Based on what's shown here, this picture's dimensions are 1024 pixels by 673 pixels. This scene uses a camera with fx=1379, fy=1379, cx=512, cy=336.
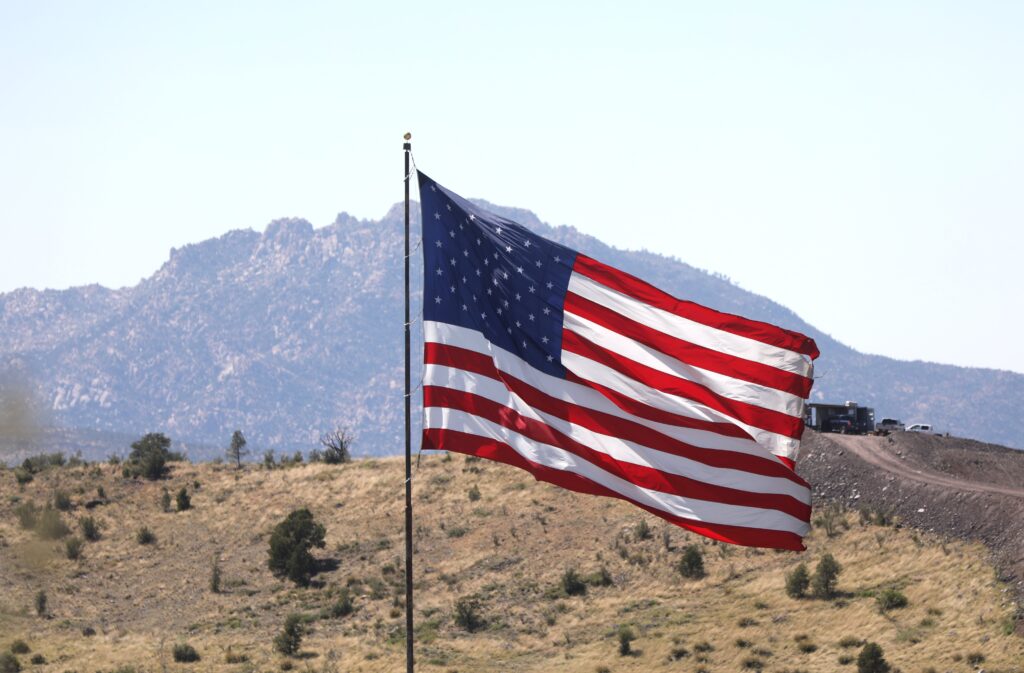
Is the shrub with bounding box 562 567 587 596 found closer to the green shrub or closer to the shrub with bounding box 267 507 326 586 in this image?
the shrub with bounding box 267 507 326 586

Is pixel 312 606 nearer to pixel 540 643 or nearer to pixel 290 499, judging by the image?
pixel 540 643

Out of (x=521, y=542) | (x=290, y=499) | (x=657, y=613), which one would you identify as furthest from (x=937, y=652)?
(x=290, y=499)

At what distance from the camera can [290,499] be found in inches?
3398

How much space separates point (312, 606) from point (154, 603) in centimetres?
900

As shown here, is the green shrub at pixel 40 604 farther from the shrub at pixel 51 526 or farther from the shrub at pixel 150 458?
the shrub at pixel 150 458

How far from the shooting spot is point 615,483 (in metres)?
25.0

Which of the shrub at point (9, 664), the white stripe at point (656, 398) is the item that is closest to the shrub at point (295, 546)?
the shrub at point (9, 664)

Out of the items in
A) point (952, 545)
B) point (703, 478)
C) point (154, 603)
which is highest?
point (703, 478)

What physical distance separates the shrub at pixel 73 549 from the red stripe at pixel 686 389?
59.8 meters

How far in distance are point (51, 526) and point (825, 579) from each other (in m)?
46.6

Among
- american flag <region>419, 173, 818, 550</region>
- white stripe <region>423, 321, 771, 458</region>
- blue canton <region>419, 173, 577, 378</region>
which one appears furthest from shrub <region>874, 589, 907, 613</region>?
blue canton <region>419, 173, 577, 378</region>

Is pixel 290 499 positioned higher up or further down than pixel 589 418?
further down

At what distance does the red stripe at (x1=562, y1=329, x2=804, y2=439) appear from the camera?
24406mm

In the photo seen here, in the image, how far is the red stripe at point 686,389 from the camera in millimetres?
24406
